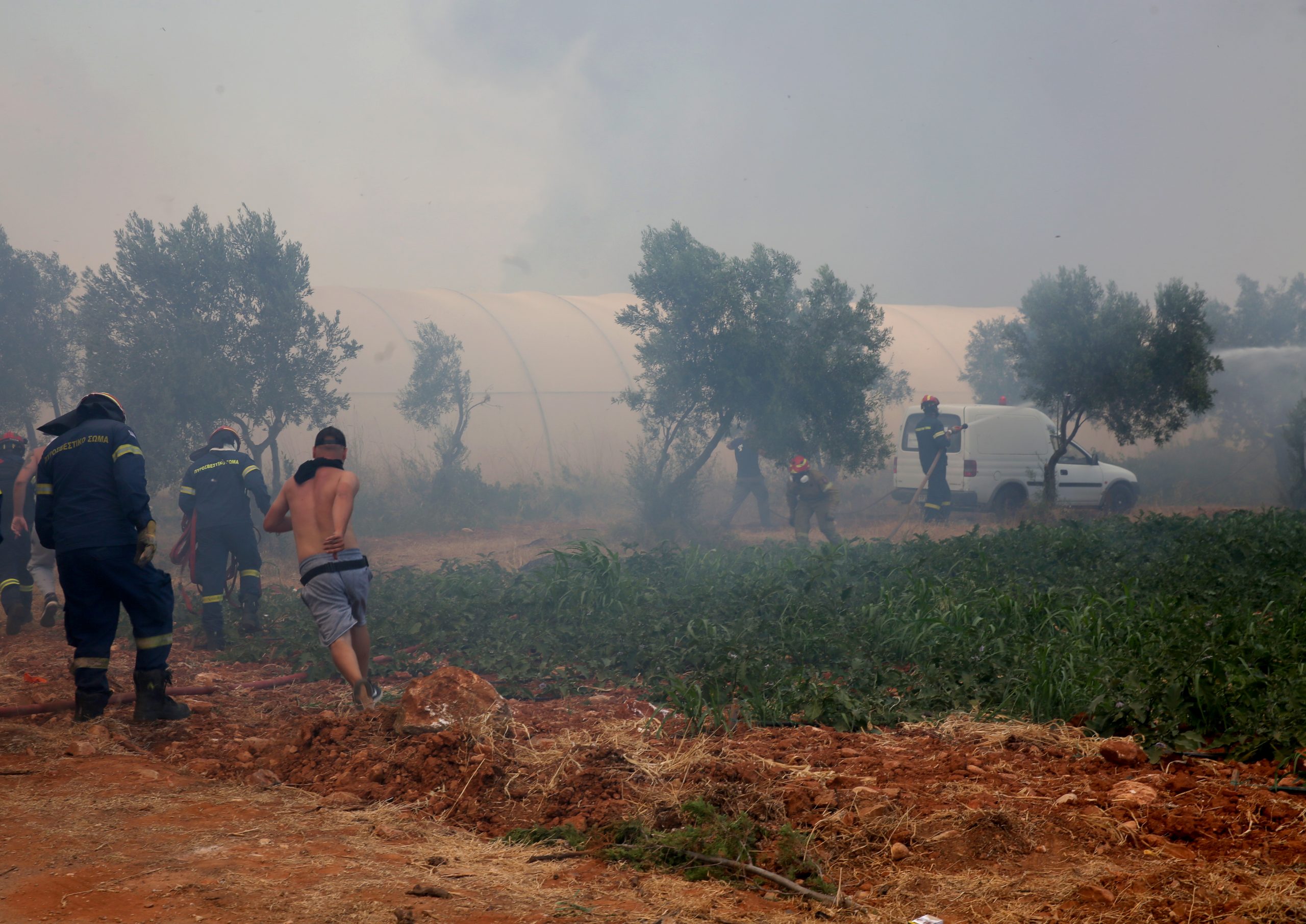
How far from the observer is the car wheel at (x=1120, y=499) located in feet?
55.2

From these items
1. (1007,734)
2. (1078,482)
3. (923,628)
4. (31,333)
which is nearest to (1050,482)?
(1078,482)

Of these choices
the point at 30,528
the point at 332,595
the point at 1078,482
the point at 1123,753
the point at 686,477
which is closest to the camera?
the point at 1123,753

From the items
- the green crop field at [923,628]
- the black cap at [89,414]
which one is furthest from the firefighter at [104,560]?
the green crop field at [923,628]

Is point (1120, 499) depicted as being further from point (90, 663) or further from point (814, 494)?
point (90, 663)

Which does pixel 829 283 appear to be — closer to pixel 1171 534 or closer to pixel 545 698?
pixel 1171 534

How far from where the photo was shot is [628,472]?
18.9m

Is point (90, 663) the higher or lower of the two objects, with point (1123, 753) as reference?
higher

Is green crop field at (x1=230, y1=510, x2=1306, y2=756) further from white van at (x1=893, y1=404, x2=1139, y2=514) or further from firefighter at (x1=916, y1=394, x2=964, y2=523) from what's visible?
white van at (x1=893, y1=404, x2=1139, y2=514)

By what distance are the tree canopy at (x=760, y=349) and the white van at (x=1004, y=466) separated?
1.15 meters

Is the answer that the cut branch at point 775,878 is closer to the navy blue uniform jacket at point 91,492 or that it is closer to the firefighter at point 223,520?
the navy blue uniform jacket at point 91,492

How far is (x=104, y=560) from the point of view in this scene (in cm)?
513

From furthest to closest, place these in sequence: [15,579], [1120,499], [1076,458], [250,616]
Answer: [1120,499] → [1076,458] → [15,579] → [250,616]

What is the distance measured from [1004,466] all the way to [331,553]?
13782mm

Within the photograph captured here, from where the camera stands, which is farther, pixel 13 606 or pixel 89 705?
pixel 13 606
